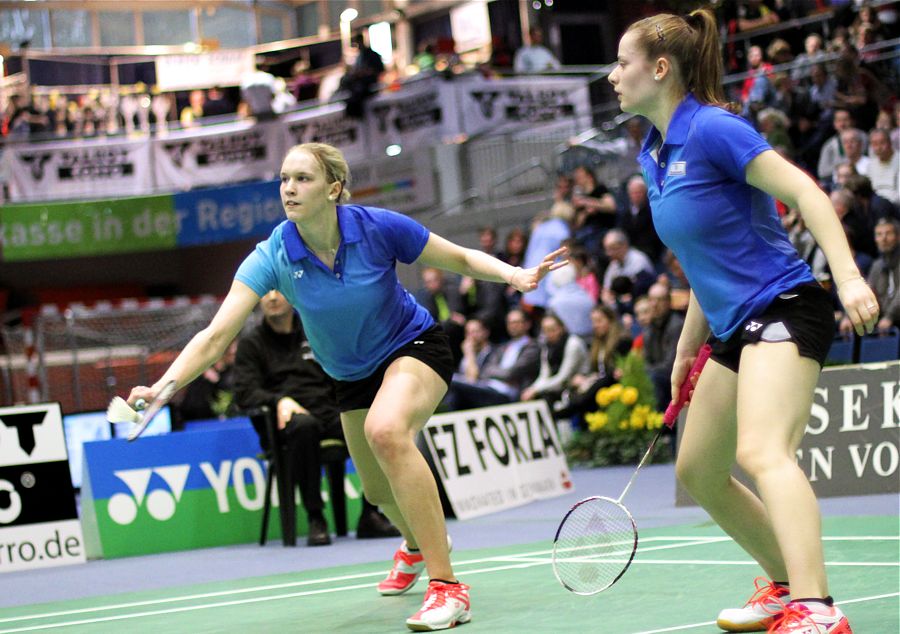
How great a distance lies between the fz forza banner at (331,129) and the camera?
22266 mm

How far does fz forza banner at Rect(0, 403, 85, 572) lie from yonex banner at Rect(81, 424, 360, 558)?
24 centimetres

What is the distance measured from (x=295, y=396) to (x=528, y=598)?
3.74m

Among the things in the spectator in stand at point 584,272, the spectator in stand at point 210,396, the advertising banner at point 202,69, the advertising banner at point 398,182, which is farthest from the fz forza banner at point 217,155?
the spectator in stand at point 584,272

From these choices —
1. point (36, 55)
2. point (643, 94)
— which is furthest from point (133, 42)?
point (643, 94)

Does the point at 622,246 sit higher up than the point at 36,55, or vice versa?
A: the point at 36,55

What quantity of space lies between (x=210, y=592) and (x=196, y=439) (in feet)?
8.75

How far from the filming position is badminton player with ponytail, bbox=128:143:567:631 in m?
5.29

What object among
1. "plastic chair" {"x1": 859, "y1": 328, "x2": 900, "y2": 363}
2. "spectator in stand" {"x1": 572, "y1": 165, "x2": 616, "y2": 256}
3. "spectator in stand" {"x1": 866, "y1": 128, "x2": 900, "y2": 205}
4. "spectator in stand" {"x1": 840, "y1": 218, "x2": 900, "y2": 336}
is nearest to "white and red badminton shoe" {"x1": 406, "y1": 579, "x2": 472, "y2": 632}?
"plastic chair" {"x1": 859, "y1": 328, "x2": 900, "y2": 363}

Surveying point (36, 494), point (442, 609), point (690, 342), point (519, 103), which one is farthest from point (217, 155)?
point (690, 342)

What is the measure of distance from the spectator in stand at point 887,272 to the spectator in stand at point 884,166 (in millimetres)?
1461

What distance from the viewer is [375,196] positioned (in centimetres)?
2247

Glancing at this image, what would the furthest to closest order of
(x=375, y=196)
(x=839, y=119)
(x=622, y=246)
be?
(x=375, y=196) < (x=622, y=246) < (x=839, y=119)

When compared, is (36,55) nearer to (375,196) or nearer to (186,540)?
(375,196)

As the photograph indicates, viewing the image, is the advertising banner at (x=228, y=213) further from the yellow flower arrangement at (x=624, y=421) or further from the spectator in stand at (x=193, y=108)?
the yellow flower arrangement at (x=624, y=421)
